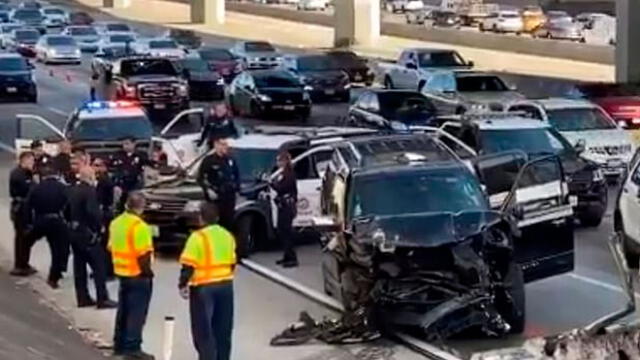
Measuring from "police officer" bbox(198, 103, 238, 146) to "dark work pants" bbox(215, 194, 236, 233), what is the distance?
8.19 feet

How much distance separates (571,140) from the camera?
28.4 meters

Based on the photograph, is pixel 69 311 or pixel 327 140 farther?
pixel 327 140

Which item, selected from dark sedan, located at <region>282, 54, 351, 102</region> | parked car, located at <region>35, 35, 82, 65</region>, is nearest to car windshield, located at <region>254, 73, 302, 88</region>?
dark sedan, located at <region>282, 54, 351, 102</region>

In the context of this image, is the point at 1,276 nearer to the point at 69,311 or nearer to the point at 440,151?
the point at 69,311

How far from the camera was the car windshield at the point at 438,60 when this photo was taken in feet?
168

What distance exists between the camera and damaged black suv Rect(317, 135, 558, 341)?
15602 mm

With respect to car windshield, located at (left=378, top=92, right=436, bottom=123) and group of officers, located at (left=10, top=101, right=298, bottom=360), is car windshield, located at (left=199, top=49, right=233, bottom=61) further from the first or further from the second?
group of officers, located at (left=10, top=101, right=298, bottom=360)

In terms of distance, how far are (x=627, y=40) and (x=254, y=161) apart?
3321cm

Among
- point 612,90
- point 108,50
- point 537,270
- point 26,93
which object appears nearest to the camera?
point 537,270

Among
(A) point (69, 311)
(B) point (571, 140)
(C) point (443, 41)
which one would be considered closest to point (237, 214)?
(A) point (69, 311)

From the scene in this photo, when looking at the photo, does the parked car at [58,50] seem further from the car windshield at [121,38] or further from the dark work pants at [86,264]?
the dark work pants at [86,264]

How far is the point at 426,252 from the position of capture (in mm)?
15719

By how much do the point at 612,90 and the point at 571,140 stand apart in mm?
10043

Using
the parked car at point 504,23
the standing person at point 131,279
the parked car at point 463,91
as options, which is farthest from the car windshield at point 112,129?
the parked car at point 504,23
